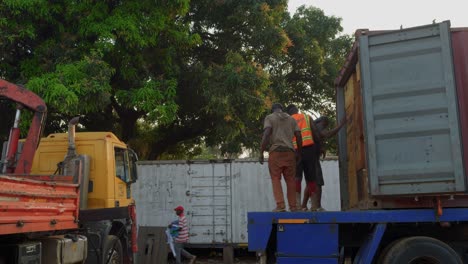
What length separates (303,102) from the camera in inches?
734

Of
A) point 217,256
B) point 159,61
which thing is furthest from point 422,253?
point 159,61

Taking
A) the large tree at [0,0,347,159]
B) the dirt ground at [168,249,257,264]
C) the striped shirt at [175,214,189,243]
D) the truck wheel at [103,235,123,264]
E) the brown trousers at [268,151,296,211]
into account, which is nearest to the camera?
the brown trousers at [268,151,296,211]

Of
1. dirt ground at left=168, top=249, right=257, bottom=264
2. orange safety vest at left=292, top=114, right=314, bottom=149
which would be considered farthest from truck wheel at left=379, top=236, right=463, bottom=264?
dirt ground at left=168, top=249, right=257, bottom=264

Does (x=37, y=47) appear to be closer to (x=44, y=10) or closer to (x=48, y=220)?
(x=44, y=10)

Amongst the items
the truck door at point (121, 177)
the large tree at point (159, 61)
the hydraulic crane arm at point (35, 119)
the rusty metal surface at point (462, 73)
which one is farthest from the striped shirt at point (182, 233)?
the rusty metal surface at point (462, 73)

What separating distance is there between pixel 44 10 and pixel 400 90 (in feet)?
27.8

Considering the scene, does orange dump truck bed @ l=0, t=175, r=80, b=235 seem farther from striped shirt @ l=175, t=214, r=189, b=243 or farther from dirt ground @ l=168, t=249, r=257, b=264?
dirt ground @ l=168, t=249, r=257, b=264

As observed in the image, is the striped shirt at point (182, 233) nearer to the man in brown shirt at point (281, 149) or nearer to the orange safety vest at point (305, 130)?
the orange safety vest at point (305, 130)

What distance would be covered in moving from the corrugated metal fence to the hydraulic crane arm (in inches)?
206

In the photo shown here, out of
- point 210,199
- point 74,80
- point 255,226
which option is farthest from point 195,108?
point 255,226

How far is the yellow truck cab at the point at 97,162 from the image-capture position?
870 cm

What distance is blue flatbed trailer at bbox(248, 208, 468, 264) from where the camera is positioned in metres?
5.49

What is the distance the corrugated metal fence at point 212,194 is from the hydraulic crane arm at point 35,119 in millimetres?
5241

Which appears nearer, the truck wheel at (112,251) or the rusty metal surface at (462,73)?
the rusty metal surface at (462,73)
